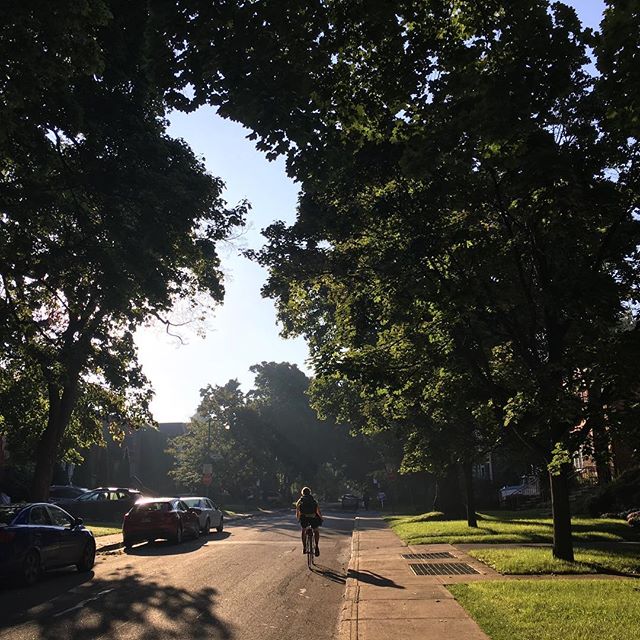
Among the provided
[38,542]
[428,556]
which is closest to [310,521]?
[428,556]

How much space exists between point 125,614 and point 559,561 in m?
7.65

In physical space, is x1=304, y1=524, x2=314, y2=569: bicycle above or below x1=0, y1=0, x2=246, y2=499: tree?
below

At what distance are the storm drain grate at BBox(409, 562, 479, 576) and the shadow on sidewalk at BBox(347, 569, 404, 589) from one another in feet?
2.59

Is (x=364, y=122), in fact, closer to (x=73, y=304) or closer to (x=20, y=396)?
(x=73, y=304)

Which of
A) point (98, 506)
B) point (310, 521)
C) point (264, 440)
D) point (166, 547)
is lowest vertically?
point (166, 547)

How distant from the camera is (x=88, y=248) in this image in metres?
14.5

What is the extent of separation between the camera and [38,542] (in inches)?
450

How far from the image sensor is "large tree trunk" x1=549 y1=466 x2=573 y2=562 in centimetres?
1222

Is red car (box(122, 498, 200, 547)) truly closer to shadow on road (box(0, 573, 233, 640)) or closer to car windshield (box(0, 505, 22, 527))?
car windshield (box(0, 505, 22, 527))

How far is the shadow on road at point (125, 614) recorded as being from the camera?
24.7 ft

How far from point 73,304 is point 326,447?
6128 cm

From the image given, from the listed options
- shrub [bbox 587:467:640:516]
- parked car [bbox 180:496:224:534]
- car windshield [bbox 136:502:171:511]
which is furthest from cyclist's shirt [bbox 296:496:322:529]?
shrub [bbox 587:467:640:516]

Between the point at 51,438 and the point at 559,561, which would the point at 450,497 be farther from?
the point at 559,561

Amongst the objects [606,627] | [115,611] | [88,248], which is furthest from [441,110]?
[88,248]
